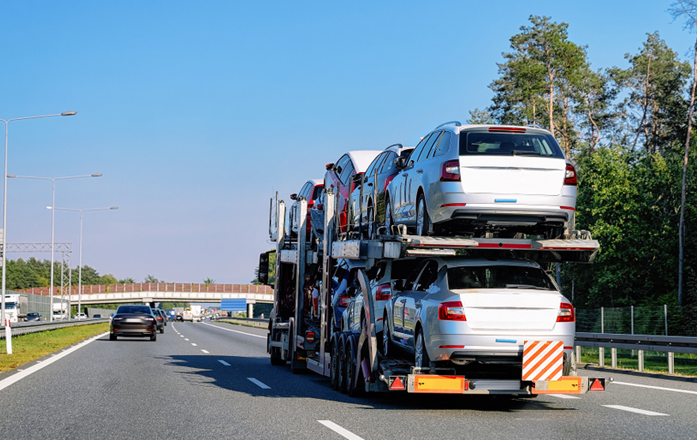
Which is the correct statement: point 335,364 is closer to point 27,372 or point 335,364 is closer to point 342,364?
point 342,364

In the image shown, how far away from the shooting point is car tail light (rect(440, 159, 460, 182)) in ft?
36.2

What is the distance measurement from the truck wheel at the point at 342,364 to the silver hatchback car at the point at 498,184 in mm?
2770

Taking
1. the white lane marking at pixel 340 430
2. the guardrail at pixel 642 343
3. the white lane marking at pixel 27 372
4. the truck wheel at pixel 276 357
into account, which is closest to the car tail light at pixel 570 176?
the white lane marking at pixel 340 430

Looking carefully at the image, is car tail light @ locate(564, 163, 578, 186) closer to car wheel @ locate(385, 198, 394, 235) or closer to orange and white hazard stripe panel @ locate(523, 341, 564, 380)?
orange and white hazard stripe panel @ locate(523, 341, 564, 380)

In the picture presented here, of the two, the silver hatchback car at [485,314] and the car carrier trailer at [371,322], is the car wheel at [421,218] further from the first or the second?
the silver hatchback car at [485,314]

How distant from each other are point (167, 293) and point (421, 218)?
10741cm

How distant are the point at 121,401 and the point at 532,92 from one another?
4194 cm

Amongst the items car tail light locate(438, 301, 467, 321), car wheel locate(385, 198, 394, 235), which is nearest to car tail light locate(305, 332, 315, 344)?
car wheel locate(385, 198, 394, 235)

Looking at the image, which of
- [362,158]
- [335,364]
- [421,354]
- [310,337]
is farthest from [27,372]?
[421,354]

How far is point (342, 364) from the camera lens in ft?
44.5

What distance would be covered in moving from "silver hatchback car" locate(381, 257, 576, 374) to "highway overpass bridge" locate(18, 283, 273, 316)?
10232 cm

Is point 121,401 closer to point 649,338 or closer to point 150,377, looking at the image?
point 150,377

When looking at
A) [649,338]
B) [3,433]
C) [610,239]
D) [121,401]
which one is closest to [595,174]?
[610,239]

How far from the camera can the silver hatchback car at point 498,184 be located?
1090 cm
